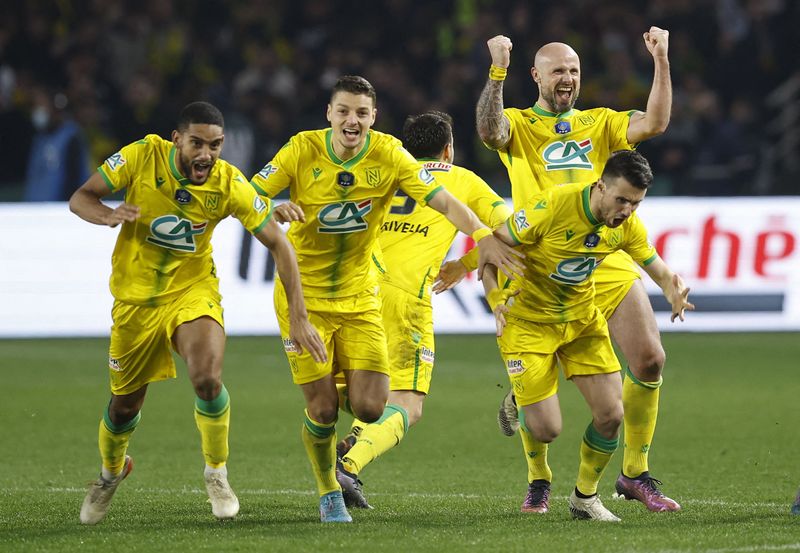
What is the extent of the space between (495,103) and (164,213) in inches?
74.4

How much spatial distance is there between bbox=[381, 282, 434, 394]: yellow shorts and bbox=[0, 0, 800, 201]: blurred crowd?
29.1 ft

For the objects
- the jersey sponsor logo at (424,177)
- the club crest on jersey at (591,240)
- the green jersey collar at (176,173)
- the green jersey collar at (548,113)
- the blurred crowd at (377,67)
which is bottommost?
the blurred crowd at (377,67)

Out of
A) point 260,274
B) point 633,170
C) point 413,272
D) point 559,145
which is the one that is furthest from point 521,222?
point 260,274

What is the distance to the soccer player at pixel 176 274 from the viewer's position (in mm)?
6602

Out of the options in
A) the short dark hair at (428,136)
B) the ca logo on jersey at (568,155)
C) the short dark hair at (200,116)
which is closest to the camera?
the short dark hair at (200,116)

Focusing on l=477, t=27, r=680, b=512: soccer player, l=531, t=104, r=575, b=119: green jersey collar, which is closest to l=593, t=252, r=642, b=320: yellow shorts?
l=477, t=27, r=680, b=512: soccer player

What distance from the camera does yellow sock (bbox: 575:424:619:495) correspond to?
6.87m

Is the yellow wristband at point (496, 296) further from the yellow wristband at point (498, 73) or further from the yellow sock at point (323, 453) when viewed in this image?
the yellow wristband at point (498, 73)

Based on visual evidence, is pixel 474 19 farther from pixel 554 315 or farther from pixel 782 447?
pixel 554 315

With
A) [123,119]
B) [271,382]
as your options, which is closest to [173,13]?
[123,119]

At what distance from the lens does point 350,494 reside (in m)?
7.33

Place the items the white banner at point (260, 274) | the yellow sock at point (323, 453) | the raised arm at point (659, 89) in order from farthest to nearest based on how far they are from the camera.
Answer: the white banner at point (260, 274), the raised arm at point (659, 89), the yellow sock at point (323, 453)

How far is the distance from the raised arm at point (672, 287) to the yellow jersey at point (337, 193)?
3.95ft

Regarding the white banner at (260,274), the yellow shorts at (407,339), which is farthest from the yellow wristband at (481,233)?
the white banner at (260,274)
